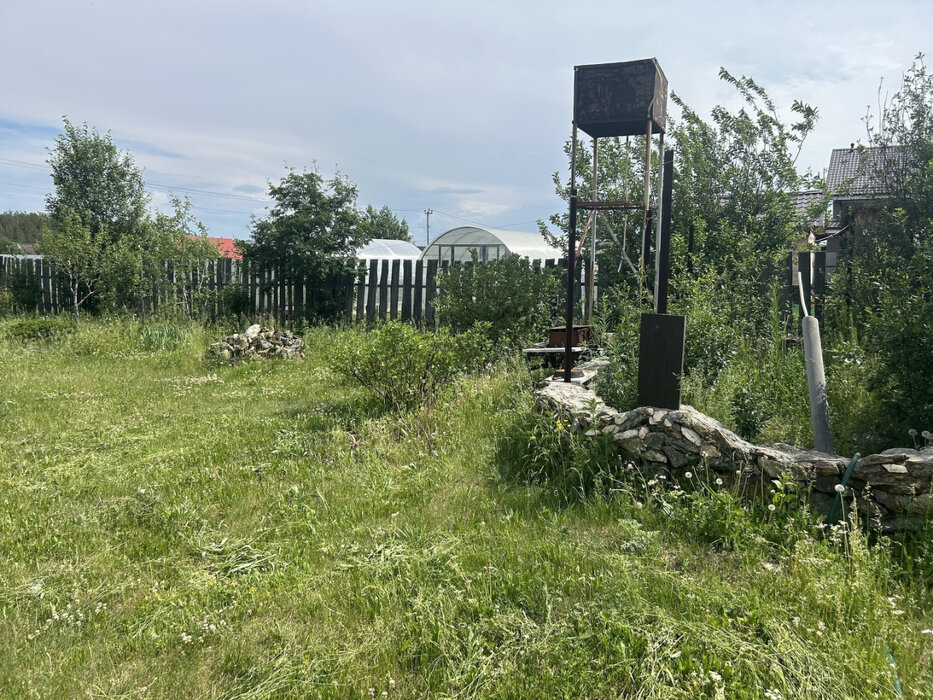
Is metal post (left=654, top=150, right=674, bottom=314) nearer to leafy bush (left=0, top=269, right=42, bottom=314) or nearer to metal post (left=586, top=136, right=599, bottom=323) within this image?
metal post (left=586, top=136, right=599, bottom=323)

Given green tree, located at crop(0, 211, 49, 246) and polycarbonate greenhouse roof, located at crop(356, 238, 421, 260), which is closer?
polycarbonate greenhouse roof, located at crop(356, 238, 421, 260)

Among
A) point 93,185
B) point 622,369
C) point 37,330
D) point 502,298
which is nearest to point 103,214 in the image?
point 93,185

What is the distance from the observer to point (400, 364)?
535 centimetres

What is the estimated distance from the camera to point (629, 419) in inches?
144

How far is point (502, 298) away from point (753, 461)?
16.7 feet

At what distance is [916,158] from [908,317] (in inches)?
235

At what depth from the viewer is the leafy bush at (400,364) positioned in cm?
533

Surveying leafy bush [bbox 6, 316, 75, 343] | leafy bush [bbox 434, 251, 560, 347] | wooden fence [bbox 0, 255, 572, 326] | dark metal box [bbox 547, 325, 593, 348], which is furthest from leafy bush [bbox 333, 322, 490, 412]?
leafy bush [bbox 6, 316, 75, 343]

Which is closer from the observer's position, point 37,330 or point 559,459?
point 559,459

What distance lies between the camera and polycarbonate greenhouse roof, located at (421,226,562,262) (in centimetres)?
2228

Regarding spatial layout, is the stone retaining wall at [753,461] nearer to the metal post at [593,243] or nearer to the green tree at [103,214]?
the metal post at [593,243]

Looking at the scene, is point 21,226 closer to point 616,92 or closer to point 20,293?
point 20,293

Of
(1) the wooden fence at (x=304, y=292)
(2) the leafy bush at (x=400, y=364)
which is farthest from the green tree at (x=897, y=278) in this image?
(1) the wooden fence at (x=304, y=292)

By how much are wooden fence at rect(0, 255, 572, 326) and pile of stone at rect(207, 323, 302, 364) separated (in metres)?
2.03
